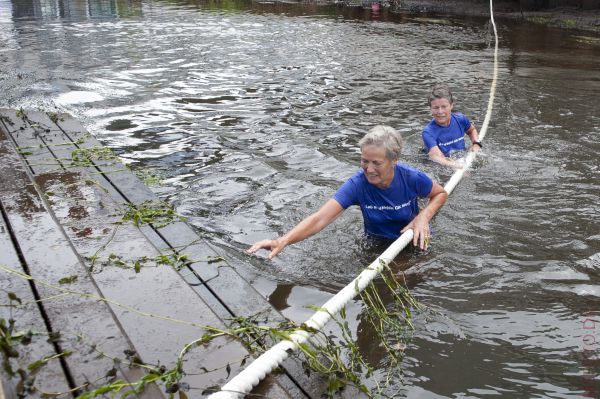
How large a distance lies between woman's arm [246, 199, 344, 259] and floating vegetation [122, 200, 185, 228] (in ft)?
2.81

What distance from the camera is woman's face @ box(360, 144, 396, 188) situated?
4.41m

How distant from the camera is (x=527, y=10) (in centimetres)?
2370

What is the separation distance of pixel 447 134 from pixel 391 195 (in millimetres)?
3009

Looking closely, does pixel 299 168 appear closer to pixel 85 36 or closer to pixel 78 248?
pixel 78 248

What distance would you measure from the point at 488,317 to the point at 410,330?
0.64 m

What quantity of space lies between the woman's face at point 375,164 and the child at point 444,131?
2.65 metres

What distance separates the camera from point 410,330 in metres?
4.02

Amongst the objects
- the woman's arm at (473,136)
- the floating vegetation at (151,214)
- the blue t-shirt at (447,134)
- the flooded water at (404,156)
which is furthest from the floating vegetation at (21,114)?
the woman's arm at (473,136)

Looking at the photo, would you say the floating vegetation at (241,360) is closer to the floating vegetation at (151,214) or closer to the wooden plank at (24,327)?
the wooden plank at (24,327)

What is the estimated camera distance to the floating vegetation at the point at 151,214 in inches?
186

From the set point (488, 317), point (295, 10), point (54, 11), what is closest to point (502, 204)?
point (488, 317)

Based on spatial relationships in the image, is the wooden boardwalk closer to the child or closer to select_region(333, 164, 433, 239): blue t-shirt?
select_region(333, 164, 433, 239): blue t-shirt

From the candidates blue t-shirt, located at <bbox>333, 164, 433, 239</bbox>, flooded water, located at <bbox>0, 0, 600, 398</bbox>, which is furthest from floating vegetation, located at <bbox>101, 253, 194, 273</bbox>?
blue t-shirt, located at <bbox>333, 164, 433, 239</bbox>

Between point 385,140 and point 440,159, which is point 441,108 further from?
point 385,140
